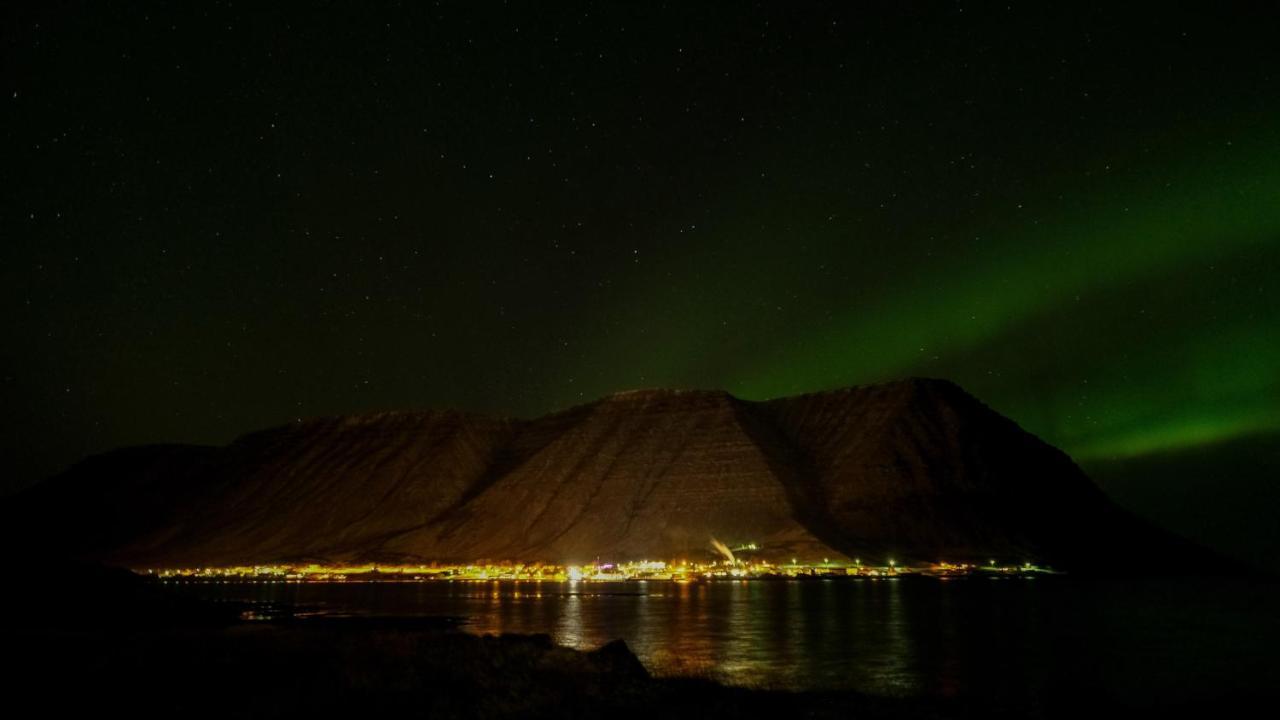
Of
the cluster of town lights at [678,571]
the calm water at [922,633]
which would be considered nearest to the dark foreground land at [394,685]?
the calm water at [922,633]

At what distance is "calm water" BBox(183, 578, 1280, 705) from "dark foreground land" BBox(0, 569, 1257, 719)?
6359mm

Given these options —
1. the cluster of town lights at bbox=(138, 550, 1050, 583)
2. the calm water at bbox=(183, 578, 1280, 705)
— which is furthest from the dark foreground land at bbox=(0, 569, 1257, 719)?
the cluster of town lights at bbox=(138, 550, 1050, 583)

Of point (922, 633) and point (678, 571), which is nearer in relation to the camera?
point (922, 633)

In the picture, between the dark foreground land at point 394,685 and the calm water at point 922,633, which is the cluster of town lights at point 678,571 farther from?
the dark foreground land at point 394,685

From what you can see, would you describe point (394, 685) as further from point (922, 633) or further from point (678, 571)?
point (678, 571)

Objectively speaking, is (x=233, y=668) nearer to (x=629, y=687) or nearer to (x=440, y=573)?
(x=629, y=687)

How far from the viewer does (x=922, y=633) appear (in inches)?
2542

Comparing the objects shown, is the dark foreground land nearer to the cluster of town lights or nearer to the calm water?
the calm water

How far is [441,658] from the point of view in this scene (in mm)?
33625

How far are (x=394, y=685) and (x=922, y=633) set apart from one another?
45.5 m

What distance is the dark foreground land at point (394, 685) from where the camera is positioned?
25.6m

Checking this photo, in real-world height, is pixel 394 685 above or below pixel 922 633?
above

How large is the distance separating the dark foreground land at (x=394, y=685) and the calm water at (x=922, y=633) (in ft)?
20.9

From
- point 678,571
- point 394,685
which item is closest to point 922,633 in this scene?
point 394,685
